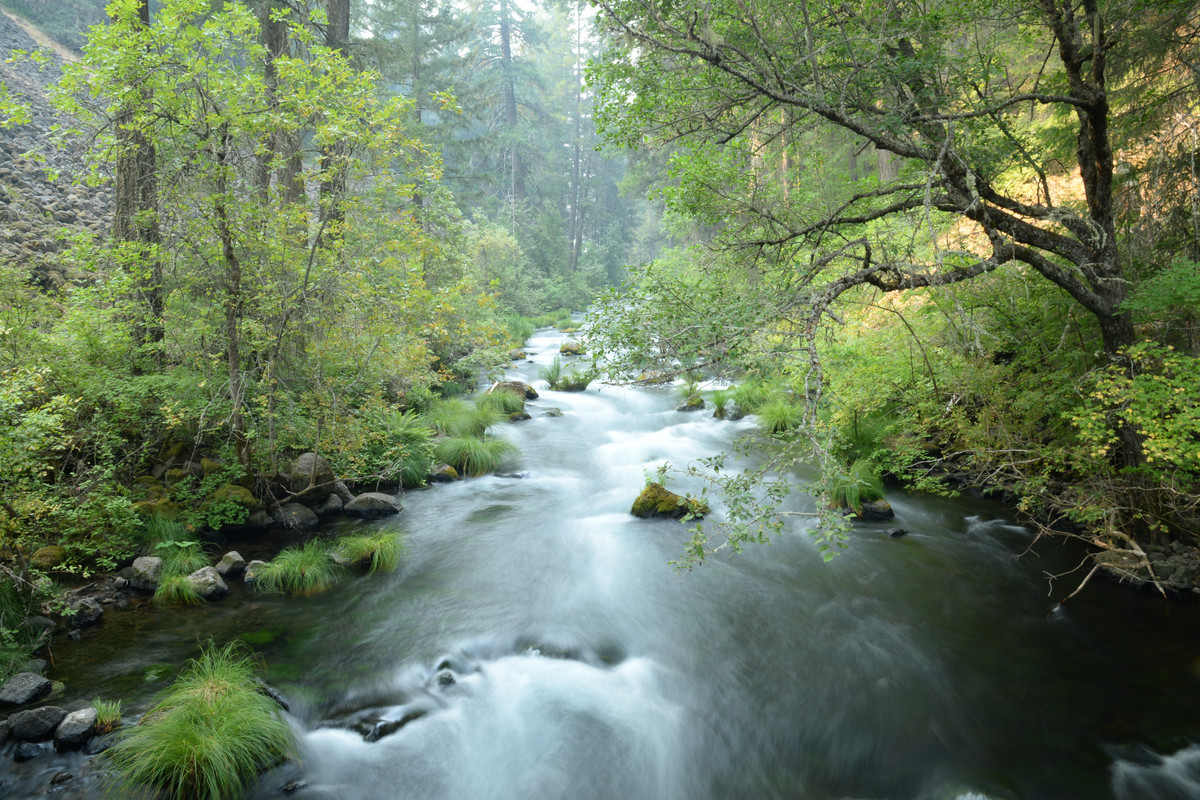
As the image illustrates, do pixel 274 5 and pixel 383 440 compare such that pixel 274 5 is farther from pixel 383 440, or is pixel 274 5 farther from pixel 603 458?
pixel 603 458

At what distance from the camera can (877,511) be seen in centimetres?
853

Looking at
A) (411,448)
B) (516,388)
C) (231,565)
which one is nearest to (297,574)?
(231,565)

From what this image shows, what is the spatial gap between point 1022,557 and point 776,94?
644 cm

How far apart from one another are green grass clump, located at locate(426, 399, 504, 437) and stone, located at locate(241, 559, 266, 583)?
192 inches

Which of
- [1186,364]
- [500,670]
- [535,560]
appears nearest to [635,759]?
[500,670]

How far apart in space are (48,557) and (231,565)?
5.24 ft

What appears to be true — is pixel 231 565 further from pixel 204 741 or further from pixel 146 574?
pixel 204 741

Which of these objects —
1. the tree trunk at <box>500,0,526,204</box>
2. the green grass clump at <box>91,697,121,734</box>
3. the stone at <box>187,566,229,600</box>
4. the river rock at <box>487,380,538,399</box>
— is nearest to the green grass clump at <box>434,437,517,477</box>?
the river rock at <box>487,380,538,399</box>

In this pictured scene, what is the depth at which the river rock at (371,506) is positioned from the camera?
343 inches

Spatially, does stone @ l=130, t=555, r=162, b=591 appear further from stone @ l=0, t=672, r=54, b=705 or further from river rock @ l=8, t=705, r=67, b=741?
river rock @ l=8, t=705, r=67, b=741

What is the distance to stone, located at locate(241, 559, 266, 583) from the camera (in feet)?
21.6

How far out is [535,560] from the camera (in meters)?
7.91

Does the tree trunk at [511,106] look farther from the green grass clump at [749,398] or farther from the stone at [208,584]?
the stone at [208,584]

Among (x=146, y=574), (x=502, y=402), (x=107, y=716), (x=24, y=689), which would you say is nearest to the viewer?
→ (x=107, y=716)
